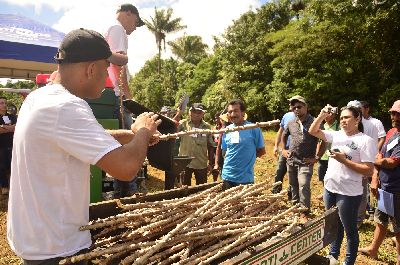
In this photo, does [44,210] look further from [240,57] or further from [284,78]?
[240,57]

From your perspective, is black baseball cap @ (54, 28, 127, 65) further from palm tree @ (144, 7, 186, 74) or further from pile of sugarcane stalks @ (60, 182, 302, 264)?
palm tree @ (144, 7, 186, 74)

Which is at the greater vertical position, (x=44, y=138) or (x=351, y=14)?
(x=351, y=14)

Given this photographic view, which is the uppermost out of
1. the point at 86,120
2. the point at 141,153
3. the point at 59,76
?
the point at 59,76

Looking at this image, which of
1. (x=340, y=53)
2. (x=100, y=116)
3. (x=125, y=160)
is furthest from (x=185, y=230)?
(x=340, y=53)

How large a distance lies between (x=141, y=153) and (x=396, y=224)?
4.18 metres

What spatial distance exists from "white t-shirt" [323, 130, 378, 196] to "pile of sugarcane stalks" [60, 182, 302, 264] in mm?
1512

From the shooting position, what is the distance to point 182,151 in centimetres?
777

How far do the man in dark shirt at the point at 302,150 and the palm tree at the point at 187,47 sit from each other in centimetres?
4654

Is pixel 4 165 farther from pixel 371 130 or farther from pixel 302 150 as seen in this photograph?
pixel 371 130

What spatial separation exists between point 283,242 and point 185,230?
0.72m

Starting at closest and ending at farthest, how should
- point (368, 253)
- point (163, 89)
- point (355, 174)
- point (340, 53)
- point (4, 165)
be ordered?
point (355, 174)
point (368, 253)
point (4, 165)
point (340, 53)
point (163, 89)

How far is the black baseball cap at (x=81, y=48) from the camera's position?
2012mm

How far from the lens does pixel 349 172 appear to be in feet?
14.8

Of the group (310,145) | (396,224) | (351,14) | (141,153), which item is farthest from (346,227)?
(351,14)
